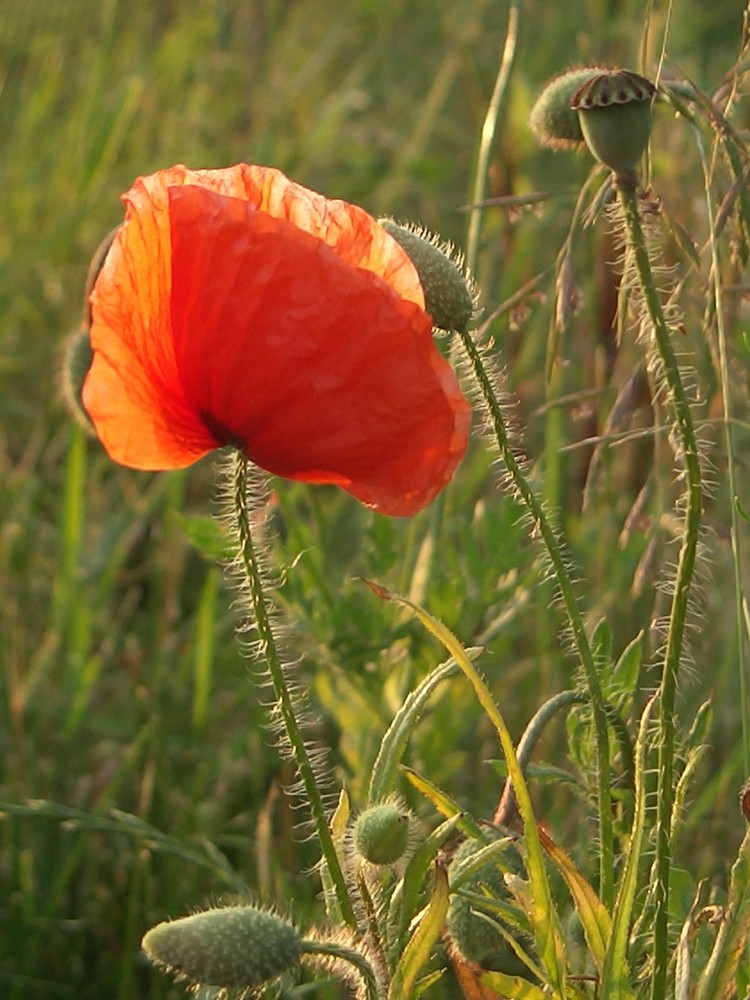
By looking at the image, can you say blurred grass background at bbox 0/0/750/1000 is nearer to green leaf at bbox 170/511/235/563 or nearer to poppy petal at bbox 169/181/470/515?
green leaf at bbox 170/511/235/563

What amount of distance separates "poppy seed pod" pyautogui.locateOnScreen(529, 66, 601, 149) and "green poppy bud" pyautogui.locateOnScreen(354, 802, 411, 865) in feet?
1.82

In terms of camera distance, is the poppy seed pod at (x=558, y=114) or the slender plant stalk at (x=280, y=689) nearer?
the slender plant stalk at (x=280, y=689)

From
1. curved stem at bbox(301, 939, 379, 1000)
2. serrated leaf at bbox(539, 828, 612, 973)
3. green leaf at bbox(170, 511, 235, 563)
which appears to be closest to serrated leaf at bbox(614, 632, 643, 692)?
serrated leaf at bbox(539, 828, 612, 973)

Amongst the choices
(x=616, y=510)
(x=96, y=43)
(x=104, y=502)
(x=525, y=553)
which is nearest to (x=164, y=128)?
(x=96, y=43)

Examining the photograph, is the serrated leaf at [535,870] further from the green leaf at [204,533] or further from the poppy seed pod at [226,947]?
the green leaf at [204,533]

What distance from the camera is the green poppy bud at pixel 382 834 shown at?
1.02 metres

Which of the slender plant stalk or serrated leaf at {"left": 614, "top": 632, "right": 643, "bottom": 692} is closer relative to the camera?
the slender plant stalk

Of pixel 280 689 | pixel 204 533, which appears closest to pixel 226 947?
pixel 280 689

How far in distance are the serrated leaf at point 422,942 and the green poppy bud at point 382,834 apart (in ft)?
0.15

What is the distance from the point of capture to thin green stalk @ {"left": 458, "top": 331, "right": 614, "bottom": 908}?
105cm

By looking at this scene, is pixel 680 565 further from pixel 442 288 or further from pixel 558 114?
pixel 558 114

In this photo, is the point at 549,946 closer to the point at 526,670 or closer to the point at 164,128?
the point at 526,670

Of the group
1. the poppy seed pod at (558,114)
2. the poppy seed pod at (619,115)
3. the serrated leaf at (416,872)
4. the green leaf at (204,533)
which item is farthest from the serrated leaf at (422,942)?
the green leaf at (204,533)

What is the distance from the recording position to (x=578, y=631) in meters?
1.05
